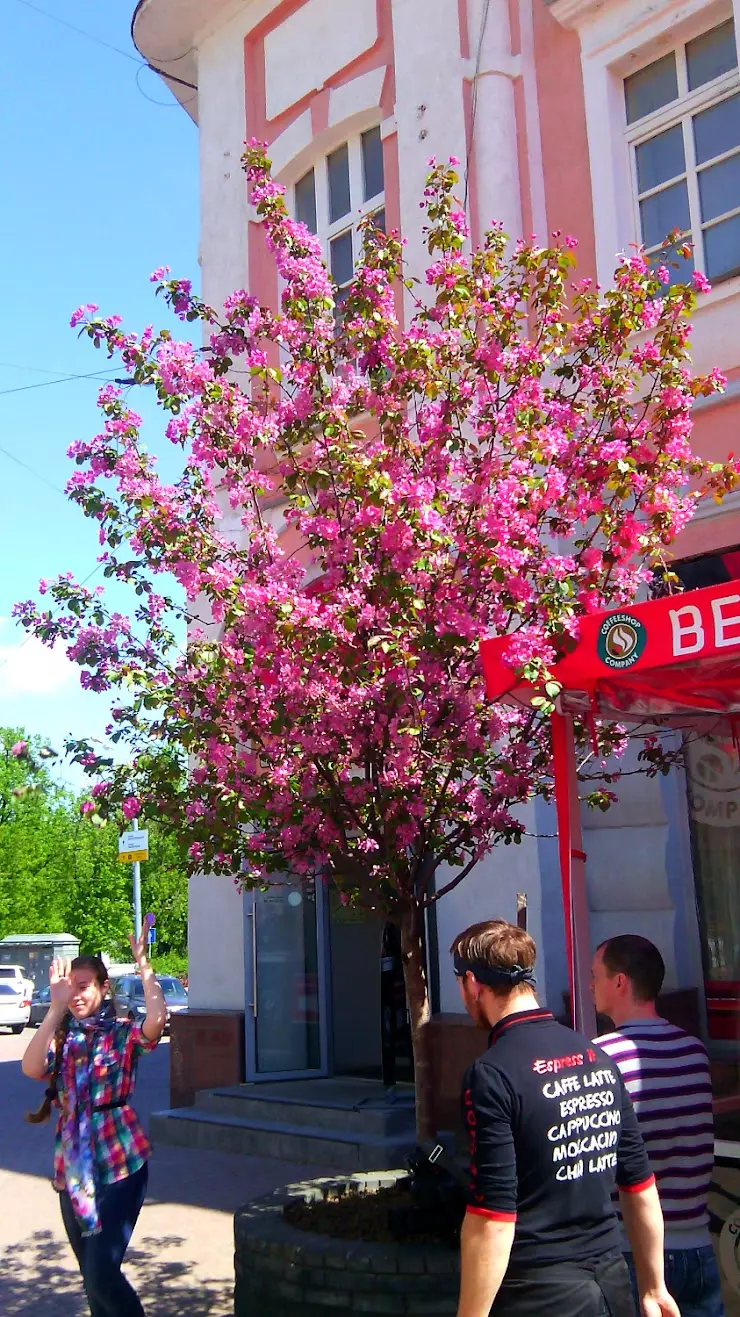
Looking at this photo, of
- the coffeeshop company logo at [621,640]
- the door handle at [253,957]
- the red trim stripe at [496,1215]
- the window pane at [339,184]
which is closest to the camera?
the red trim stripe at [496,1215]

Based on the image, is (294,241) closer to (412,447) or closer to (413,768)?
(412,447)

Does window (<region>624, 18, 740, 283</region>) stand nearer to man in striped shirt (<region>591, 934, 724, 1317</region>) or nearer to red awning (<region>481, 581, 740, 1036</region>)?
red awning (<region>481, 581, 740, 1036</region>)

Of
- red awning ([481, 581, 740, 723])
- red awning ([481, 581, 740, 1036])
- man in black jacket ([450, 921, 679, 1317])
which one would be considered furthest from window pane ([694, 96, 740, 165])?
man in black jacket ([450, 921, 679, 1317])

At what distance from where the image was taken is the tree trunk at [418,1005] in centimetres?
575

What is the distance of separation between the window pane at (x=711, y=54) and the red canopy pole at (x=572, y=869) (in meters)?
6.02

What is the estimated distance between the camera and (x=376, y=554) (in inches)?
214

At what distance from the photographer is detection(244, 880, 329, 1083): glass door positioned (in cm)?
1173

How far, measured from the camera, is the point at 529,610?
544 centimetres

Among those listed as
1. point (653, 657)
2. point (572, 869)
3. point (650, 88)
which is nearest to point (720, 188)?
point (650, 88)

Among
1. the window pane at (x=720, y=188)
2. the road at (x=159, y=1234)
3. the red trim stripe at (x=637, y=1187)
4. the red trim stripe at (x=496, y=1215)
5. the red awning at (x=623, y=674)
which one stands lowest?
the road at (x=159, y=1234)

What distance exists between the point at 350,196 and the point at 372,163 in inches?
13.7

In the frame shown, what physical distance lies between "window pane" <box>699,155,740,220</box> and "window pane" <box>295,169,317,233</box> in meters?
4.35

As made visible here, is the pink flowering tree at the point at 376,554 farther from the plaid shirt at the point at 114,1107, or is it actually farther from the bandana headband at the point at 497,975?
the bandana headband at the point at 497,975

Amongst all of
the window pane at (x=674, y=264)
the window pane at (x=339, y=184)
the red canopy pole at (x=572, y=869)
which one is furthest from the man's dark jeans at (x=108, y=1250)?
the window pane at (x=339, y=184)
